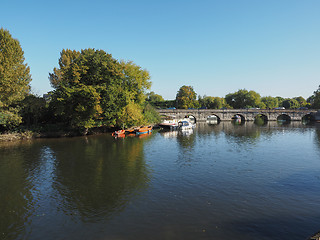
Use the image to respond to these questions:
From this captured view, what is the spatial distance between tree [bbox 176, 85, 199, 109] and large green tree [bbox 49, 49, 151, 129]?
6435cm

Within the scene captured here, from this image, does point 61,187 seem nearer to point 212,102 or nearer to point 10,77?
point 10,77

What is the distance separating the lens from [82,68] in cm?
4606

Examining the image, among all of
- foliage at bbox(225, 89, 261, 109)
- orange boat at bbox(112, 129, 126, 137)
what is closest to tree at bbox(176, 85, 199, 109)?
foliage at bbox(225, 89, 261, 109)

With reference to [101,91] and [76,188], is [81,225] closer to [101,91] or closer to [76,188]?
[76,188]

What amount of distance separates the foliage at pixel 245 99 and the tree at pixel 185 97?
122 ft

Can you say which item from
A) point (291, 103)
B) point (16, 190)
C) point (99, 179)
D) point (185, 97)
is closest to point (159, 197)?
point (99, 179)

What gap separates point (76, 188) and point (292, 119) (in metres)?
109

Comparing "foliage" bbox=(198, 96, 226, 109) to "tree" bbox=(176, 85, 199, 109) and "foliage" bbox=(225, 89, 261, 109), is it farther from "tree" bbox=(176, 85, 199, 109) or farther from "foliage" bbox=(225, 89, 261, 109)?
"tree" bbox=(176, 85, 199, 109)

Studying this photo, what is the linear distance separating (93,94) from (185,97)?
78463 mm

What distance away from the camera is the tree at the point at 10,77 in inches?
1510

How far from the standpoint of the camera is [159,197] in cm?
1647

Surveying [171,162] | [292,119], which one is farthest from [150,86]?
[292,119]

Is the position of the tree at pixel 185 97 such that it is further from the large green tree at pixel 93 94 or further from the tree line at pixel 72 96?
the large green tree at pixel 93 94

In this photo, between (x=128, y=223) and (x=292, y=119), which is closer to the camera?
(x=128, y=223)
